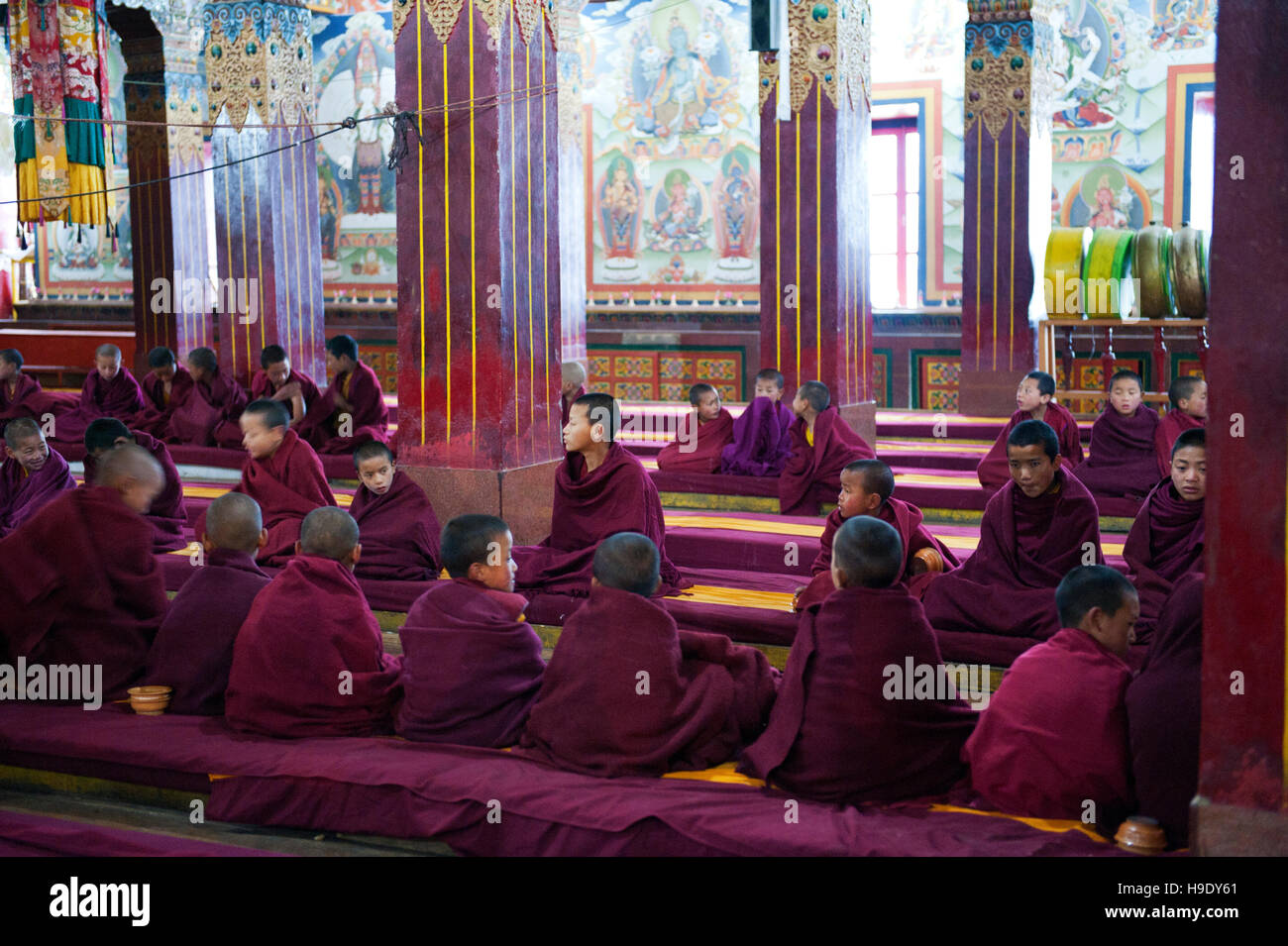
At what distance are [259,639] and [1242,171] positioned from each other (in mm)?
3112

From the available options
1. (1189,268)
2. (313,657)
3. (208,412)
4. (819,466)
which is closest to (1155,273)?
(1189,268)

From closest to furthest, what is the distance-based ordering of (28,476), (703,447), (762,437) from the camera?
1. (28,476)
2. (762,437)
3. (703,447)

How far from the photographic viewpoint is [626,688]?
12.6 feet

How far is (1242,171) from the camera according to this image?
113 inches

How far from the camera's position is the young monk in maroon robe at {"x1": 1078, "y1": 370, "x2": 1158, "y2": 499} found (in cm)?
736

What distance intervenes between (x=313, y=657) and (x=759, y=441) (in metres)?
4.44

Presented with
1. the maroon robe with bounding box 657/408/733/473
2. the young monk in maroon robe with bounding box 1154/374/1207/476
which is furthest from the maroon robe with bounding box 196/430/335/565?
the young monk in maroon robe with bounding box 1154/374/1207/476

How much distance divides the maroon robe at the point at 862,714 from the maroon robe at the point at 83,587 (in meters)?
2.44

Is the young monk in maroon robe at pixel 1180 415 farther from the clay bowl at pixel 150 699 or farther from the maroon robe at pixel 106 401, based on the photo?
the maroon robe at pixel 106 401

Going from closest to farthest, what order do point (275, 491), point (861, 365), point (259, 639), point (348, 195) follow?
point (259, 639) → point (275, 491) → point (861, 365) → point (348, 195)

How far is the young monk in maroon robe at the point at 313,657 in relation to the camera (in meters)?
4.20

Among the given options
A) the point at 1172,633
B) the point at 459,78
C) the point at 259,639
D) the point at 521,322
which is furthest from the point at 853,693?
the point at 459,78

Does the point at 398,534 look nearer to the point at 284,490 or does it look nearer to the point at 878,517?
the point at 284,490
